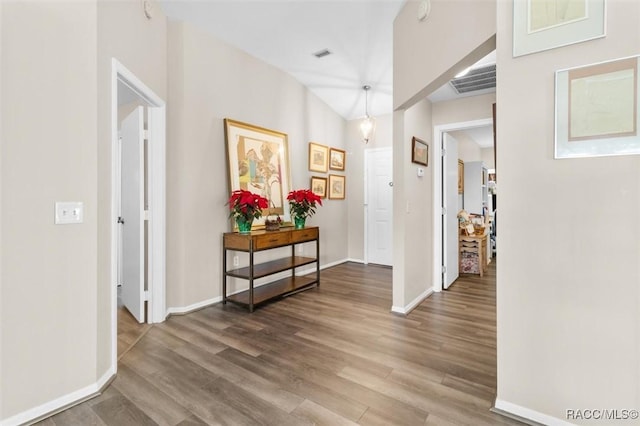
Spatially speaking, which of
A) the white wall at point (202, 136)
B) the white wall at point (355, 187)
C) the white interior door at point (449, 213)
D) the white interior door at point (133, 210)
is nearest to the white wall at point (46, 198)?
the white interior door at point (133, 210)

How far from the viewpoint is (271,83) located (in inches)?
164

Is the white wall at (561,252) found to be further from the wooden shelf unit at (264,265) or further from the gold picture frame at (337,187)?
the gold picture frame at (337,187)

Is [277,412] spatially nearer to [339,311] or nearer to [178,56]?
[339,311]

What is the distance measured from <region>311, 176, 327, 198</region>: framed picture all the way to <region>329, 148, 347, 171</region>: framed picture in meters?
0.39

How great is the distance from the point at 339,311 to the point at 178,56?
3.07 meters

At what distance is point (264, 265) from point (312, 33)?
107 inches

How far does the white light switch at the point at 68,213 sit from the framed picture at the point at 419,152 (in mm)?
3003

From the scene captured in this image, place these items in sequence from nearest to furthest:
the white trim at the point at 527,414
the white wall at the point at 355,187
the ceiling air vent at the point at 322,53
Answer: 1. the white trim at the point at 527,414
2. the ceiling air vent at the point at 322,53
3. the white wall at the point at 355,187

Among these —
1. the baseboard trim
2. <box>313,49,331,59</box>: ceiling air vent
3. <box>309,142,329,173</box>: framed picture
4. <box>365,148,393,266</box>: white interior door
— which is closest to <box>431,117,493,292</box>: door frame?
<box>365,148,393,266</box>: white interior door

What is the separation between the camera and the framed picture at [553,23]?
55.4 inches

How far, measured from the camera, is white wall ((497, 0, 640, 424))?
54.3 inches

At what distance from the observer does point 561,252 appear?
5.01ft

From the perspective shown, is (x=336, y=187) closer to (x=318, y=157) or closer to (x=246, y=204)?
(x=318, y=157)

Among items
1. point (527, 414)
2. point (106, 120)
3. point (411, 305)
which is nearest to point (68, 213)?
point (106, 120)
